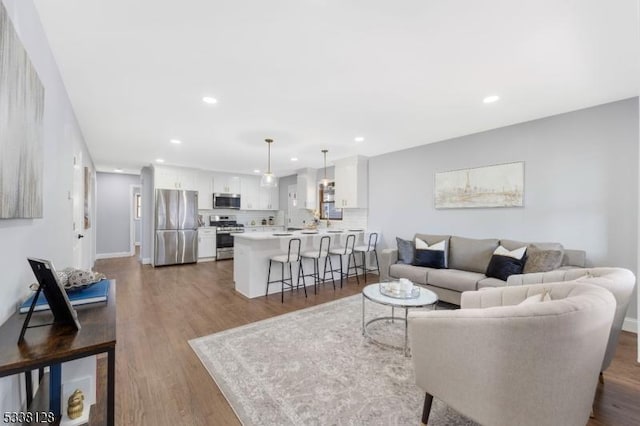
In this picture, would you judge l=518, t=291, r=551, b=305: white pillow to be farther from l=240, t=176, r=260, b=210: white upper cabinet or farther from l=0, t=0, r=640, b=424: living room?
l=240, t=176, r=260, b=210: white upper cabinet

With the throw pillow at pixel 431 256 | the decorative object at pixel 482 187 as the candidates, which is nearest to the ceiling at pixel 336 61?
the decorative object at pixel 482 187

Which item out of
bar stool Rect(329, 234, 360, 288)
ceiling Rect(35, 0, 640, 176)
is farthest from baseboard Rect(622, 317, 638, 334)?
bar stool Rect(329, 234, 360, 288)

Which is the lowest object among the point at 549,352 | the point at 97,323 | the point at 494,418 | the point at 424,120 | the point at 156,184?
the point at 494,418

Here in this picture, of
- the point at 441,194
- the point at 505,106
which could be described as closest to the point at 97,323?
the point at 505,106

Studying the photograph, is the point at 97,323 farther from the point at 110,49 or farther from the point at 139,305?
the point at 139,305

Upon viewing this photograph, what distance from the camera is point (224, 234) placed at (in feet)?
24.4

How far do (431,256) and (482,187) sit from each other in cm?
131

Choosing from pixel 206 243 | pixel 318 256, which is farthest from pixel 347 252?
pixel 206 243

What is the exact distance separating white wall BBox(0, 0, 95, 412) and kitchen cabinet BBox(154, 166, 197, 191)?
370 cm

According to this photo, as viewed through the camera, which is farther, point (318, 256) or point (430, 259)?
point (318, 256)

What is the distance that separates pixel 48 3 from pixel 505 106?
4.10 meters

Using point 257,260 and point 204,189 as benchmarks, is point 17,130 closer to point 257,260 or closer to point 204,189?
point 257,260

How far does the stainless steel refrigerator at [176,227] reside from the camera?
254 inches

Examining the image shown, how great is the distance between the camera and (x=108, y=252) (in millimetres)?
7668
